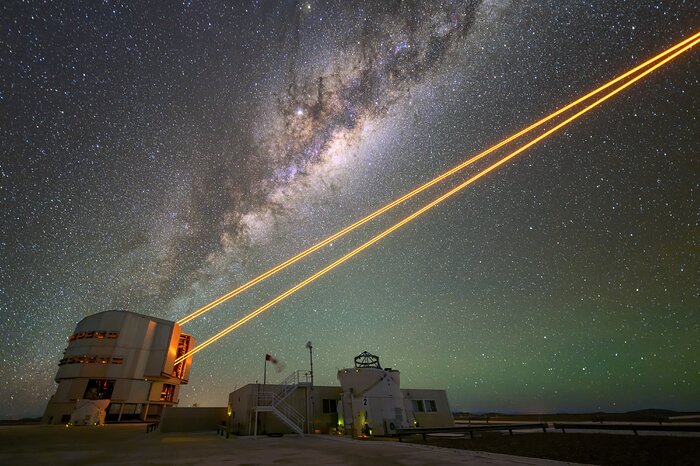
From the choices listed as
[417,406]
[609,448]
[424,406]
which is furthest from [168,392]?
[609,448]

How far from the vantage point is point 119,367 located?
179ft

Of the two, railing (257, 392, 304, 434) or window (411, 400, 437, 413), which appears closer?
railing (257, 392, 304, 434)

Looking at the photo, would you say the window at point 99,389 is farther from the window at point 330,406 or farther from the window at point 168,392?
the window at point 330,406

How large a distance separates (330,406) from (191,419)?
1671 centimetres

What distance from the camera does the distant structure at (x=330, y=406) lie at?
28047 mm

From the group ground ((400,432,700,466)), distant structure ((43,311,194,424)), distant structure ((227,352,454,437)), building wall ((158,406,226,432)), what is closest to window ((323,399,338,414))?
distant structure ((227,352,454,437))

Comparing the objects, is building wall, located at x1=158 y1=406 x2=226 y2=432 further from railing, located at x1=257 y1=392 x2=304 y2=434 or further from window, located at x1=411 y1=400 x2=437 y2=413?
window, located at x1=411 y1=400 x2=437 y2=413

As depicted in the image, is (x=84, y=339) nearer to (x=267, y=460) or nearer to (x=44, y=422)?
(x=44, y=422)

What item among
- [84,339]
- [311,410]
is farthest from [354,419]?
[84,339]

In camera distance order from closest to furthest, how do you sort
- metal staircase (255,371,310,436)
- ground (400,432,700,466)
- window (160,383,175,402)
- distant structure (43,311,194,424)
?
ground (400,432,700,466) → metal staircase (255,371,310,436) → distant structure (43,311,194,424) → window (160,383,175,402)

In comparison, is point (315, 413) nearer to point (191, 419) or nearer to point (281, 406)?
point (281, 406)

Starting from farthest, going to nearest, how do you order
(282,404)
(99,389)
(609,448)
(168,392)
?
(168,392)
(99,389)
(282,404)
(609,448)

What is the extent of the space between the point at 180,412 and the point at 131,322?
2852cm

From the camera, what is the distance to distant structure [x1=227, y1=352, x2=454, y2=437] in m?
28.0
